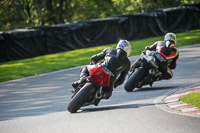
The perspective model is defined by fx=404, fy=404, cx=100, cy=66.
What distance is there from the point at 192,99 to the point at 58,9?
3883cm

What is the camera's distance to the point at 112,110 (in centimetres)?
831

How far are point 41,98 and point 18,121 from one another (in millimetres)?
3128

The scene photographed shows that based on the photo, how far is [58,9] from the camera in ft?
151

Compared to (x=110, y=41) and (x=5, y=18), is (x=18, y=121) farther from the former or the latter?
(x=5, y=18)

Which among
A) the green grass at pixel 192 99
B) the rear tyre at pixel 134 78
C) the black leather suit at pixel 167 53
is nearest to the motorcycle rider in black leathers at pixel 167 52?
the black leather suit at pixel 167 53

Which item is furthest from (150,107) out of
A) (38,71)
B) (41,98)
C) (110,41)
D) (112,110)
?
(110,41)

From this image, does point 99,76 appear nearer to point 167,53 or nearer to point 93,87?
point 93,87

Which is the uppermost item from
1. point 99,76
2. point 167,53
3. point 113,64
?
point 113,64

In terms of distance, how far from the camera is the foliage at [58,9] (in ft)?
143

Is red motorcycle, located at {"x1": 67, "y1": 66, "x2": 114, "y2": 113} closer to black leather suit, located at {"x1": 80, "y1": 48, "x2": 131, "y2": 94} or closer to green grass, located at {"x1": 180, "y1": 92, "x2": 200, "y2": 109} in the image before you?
black leather suit, located at {"x1": 80, "y1": 48, "x2": 131, "y2": 94}

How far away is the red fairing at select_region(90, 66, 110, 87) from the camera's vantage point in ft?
27.2

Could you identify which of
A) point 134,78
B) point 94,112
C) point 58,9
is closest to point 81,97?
point 94,112

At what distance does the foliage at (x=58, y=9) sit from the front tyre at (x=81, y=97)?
115ft

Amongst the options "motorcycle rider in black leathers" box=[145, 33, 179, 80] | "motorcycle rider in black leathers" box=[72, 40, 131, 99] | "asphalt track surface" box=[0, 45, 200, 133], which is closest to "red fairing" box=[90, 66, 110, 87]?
"motorcycle rider in black leathers" box=[72, 40, 131, 99]
